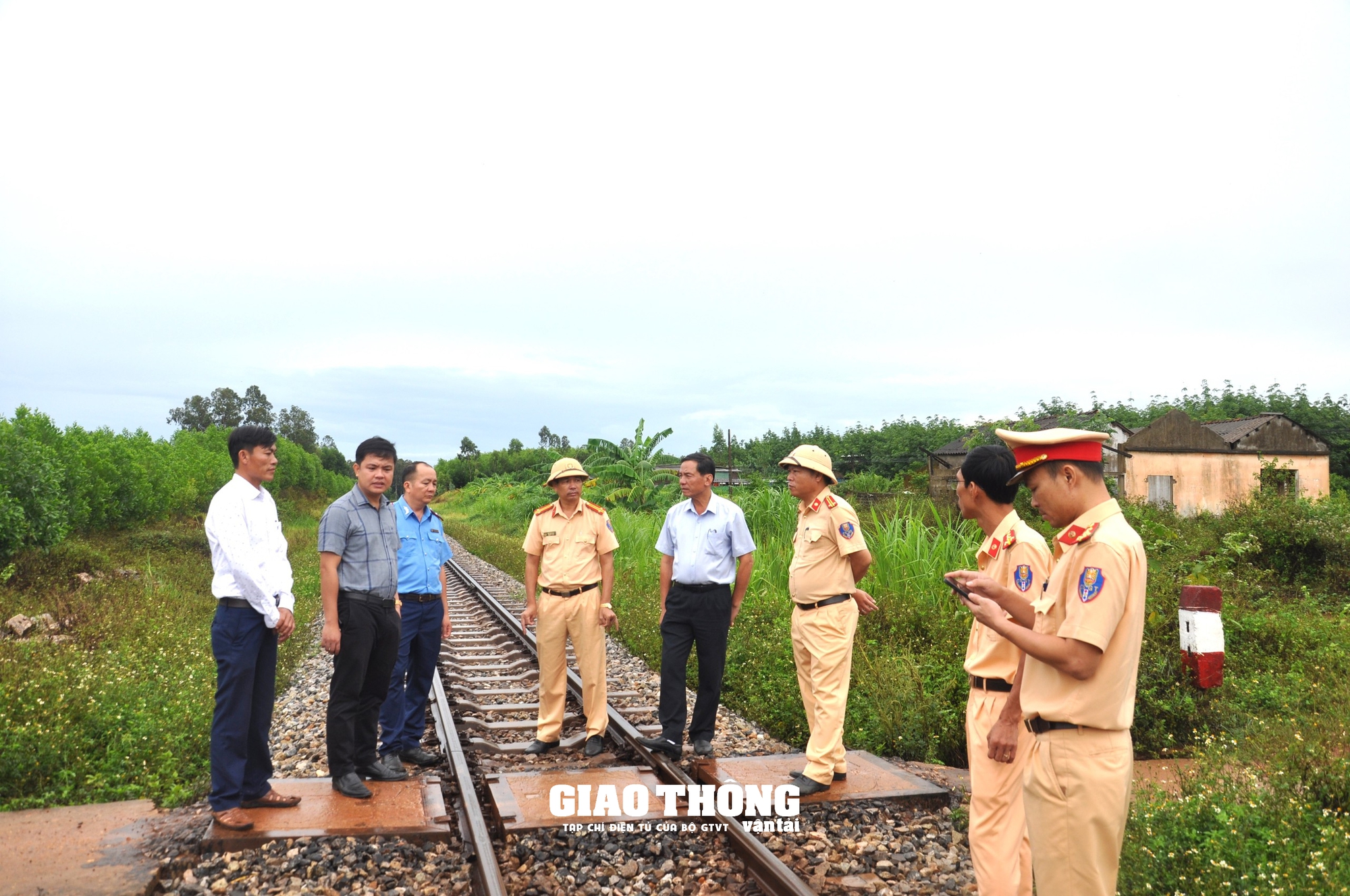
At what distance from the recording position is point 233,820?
4164mm

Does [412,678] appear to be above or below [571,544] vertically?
below

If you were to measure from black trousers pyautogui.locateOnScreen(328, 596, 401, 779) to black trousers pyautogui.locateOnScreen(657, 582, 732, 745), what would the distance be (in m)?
1.75

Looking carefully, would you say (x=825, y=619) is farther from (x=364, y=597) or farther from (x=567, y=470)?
(x=364, y=597)

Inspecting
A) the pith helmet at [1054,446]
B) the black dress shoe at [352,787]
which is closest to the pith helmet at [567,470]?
the black dress shoe at [352,787]

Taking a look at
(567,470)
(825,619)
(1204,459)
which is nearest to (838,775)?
(825,619)

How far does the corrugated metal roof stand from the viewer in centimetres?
2797

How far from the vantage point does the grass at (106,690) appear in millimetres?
4914

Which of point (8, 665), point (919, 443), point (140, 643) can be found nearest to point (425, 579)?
point (8, 665)

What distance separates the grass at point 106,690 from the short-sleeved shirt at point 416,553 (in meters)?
1.62

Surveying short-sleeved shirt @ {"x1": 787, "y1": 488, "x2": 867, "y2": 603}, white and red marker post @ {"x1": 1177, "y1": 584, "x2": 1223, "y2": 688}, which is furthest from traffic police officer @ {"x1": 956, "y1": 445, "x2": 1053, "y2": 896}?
white and red marker post @ {"x1": 1177, "y1": 584, "x2": 1223, "y2": 688}

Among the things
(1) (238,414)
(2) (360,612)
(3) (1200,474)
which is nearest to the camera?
(2) (360,612)

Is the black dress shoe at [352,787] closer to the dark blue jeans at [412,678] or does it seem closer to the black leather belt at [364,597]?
the dark blue jeans at [412,678]

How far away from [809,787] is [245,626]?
308 cm

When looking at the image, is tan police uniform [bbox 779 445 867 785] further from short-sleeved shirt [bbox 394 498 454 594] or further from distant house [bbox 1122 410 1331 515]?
distant house [bbox 1122 410 1331 515]
